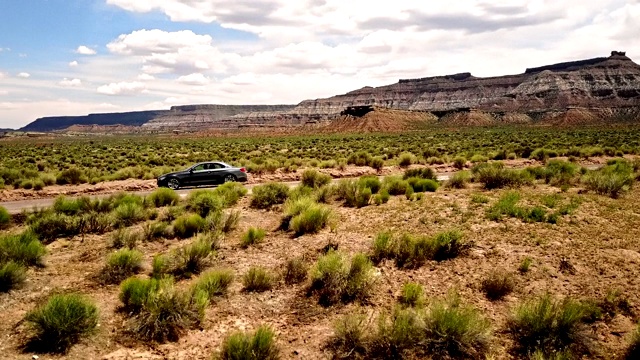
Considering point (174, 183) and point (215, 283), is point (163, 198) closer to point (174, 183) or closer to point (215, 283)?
point (174, 183)

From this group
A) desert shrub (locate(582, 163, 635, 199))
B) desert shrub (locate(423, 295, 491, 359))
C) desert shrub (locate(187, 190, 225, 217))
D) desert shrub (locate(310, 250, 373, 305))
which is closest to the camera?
desert shrub (locate(423, 295, 491, 359))

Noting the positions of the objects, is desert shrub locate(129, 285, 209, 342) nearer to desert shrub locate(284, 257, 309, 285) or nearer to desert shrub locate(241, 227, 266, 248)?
desert shrub locate(284, 257, 309, 285)

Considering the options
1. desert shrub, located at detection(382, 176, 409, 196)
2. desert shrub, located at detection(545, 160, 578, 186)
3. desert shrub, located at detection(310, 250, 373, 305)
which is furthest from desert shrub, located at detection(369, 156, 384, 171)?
desert shrub, located at detection(310, 250, 373, 305)

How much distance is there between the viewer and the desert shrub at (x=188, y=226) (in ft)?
40.1

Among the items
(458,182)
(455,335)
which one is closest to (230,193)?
(458,182)

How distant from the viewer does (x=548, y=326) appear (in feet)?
21.5

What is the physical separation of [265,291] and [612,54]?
22347cm

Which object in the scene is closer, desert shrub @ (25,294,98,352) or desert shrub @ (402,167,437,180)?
desert shrub @ (25,294,98,352)

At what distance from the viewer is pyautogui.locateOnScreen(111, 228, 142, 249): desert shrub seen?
1118 centimetres

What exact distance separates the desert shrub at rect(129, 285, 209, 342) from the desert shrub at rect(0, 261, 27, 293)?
128 inches

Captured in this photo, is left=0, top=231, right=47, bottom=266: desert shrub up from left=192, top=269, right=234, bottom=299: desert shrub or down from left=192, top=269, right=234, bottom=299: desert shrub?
up

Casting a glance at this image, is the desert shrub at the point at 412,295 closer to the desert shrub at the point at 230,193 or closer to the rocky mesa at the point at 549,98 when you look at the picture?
the desert shrub at the point at 230,193

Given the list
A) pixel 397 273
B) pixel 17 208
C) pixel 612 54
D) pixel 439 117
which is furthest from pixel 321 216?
pixel 612 54

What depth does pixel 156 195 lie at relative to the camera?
16.2 meters
